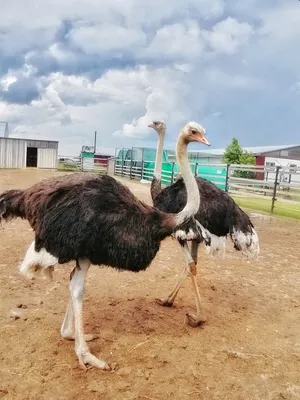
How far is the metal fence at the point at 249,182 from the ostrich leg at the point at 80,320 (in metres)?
4.66

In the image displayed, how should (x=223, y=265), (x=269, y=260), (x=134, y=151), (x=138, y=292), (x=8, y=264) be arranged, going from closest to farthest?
(x=138, y=292)
(x=8, y=264)
(x=223, y=265)
(x=269, y=260)
(x=134, y=151)

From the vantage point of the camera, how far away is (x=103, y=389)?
276 cm

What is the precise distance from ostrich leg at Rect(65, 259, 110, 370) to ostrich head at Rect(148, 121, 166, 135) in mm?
2681

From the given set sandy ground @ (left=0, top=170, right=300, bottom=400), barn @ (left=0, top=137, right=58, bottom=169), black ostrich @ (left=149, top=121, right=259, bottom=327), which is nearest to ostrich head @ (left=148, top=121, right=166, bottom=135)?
black ostrich @ (left=149, top=121, right=259, bottom=327)

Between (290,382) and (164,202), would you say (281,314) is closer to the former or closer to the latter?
(290,382)

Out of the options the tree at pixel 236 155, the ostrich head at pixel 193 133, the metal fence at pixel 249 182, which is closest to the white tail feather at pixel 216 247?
the ostrich head at pixel 193 133

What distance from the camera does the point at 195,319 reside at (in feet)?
12.4

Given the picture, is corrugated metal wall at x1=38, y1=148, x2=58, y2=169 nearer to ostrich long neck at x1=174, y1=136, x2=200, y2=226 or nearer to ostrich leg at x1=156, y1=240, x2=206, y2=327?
ostrich leg at x1=156, y1=240, x2=206, y2=327

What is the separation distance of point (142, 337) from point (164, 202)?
1213 millimetres

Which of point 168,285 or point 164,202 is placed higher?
point 164,202

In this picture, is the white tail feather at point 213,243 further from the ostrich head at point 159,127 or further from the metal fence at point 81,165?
the metal fence at point 81,165

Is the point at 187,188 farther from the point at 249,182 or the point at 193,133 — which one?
the point at 249,182

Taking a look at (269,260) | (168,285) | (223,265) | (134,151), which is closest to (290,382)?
(168,285)

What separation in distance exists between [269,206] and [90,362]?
1125 cm
